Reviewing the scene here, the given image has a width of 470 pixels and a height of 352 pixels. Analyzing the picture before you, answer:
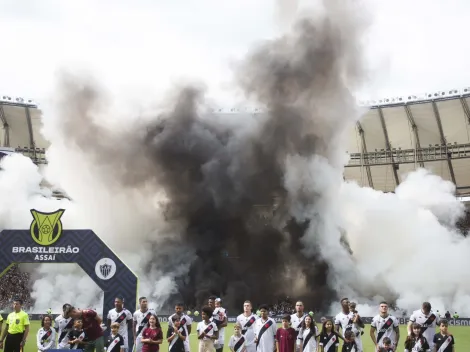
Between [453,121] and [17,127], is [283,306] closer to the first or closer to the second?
[453,121]

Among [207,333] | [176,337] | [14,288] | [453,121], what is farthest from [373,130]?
[176,337]

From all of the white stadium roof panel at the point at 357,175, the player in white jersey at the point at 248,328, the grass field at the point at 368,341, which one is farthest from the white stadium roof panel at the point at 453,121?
the player in white jersey at the point at 248,328

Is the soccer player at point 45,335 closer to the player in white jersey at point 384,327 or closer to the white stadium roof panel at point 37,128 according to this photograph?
the player in white jersey at point 384,327

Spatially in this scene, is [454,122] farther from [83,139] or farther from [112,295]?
[112,295]

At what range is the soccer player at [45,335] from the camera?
1568cm

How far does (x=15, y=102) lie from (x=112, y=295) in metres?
45.2

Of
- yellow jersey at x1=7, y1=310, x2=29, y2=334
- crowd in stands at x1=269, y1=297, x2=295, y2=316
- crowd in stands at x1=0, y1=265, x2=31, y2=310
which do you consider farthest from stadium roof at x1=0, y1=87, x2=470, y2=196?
yellow jersey at x1=7, y1=310, x2=29, y2=334

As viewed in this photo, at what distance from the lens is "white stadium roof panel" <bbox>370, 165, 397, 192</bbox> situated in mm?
64250

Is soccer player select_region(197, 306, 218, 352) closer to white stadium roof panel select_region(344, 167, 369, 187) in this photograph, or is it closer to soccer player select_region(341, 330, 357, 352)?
soccer player select_region(341, 330, 357, 352)

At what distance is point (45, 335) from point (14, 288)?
36.7 m

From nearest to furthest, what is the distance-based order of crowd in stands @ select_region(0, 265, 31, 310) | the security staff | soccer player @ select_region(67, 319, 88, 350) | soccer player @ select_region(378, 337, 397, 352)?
soccer player @ select_region(378, 337, 397, 352), soccer player @ select_region(67, 319, 88, 350), the security staff, crowd in stands @ select_region(0, 265, 31, 310)

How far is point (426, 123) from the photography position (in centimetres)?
6184

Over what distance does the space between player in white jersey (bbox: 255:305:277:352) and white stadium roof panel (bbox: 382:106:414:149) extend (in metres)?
51.0

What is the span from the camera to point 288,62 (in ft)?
145
